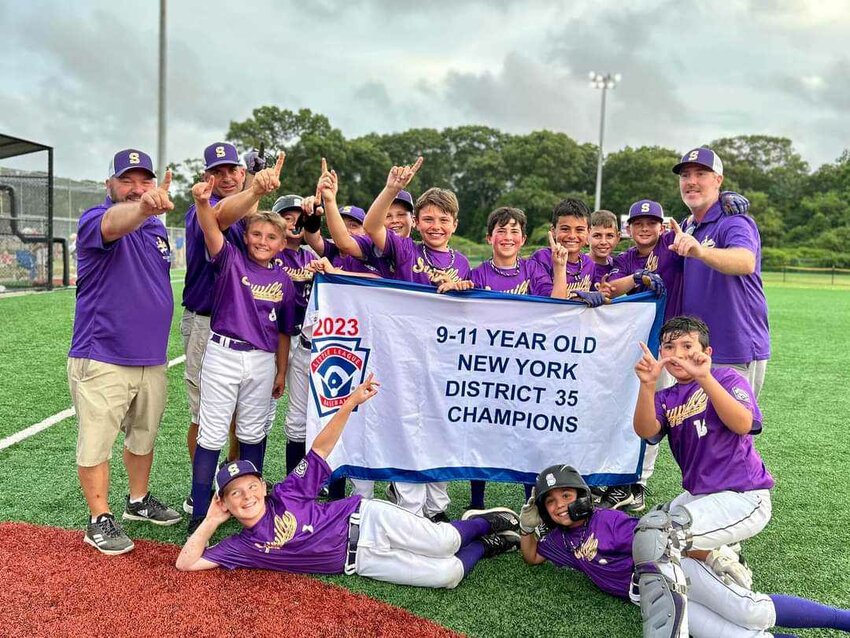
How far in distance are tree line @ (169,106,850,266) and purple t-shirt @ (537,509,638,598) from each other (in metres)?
40.1

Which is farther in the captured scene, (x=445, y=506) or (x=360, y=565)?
(x=445, y=506)

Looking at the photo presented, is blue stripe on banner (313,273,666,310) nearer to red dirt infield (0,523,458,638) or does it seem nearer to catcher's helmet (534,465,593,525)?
catcher's helmet (534,465,593,525)

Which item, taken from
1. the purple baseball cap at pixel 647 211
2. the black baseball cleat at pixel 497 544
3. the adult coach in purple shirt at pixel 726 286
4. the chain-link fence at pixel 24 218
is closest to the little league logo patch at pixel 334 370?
the black baseball cleat at pixel 497 544

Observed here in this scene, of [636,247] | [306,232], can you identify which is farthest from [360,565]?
[636,247]

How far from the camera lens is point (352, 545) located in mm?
Result: 3297

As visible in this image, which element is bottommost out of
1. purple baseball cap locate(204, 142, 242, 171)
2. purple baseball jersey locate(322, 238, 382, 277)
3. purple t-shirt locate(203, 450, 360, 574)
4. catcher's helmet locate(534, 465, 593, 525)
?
purple t-shirt locate(203, 450, 360, 574)

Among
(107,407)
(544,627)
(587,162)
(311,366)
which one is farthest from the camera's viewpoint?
(587,162)

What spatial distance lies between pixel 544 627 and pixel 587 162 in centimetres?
6108

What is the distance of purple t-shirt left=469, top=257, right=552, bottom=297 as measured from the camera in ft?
13.6

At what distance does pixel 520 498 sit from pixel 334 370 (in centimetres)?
171

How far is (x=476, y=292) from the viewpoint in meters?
3.95

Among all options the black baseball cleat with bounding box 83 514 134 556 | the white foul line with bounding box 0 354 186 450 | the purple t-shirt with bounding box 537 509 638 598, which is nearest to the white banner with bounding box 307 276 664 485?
the purple t-shirt with bounding box 537 509 638 598

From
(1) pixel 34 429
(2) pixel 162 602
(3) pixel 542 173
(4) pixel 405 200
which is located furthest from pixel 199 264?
(3) pixel 542 173

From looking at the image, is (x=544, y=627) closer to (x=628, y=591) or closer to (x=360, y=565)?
(x=628, y=591)
